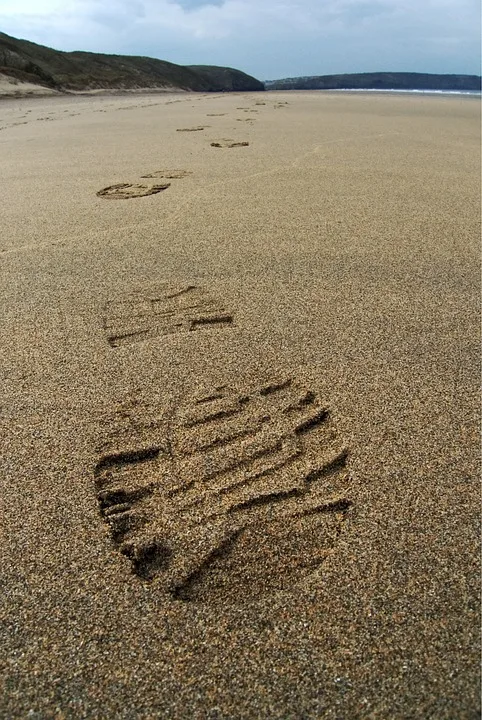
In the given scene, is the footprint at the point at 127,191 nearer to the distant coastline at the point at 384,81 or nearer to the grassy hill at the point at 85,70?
the grassy hill at the point at 85,70

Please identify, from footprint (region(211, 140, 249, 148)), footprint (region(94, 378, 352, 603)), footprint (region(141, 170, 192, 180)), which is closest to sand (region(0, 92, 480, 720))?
footprint (region(94, 378, 352, 603))

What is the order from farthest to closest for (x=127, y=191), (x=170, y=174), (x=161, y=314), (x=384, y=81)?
(x=384, y=81) < (x=170, y=174) < (x=127, y=191) < (x=161, y=314)

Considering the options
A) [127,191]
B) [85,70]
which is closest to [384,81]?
[85,70]

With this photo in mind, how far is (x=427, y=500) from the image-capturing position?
0.93 meters

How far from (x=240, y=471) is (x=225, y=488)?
52 mm

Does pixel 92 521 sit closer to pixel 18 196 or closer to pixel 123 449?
pixel 123 449

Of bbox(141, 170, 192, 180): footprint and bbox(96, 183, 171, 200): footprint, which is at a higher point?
bbox(141, 170, 192, 180): footprint

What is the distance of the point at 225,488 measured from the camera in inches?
37.8

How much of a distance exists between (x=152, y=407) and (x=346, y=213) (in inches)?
61.1

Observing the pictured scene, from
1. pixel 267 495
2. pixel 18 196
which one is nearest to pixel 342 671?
pixel 267 495

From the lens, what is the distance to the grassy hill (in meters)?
19.0

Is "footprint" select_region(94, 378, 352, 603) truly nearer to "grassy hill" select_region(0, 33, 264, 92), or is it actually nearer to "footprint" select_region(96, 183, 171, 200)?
"footprint" select_region(96, 183, 171, 200)

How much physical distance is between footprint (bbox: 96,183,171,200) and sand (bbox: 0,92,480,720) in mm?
555

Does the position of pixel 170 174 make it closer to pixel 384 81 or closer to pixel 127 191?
pixel 127 191
